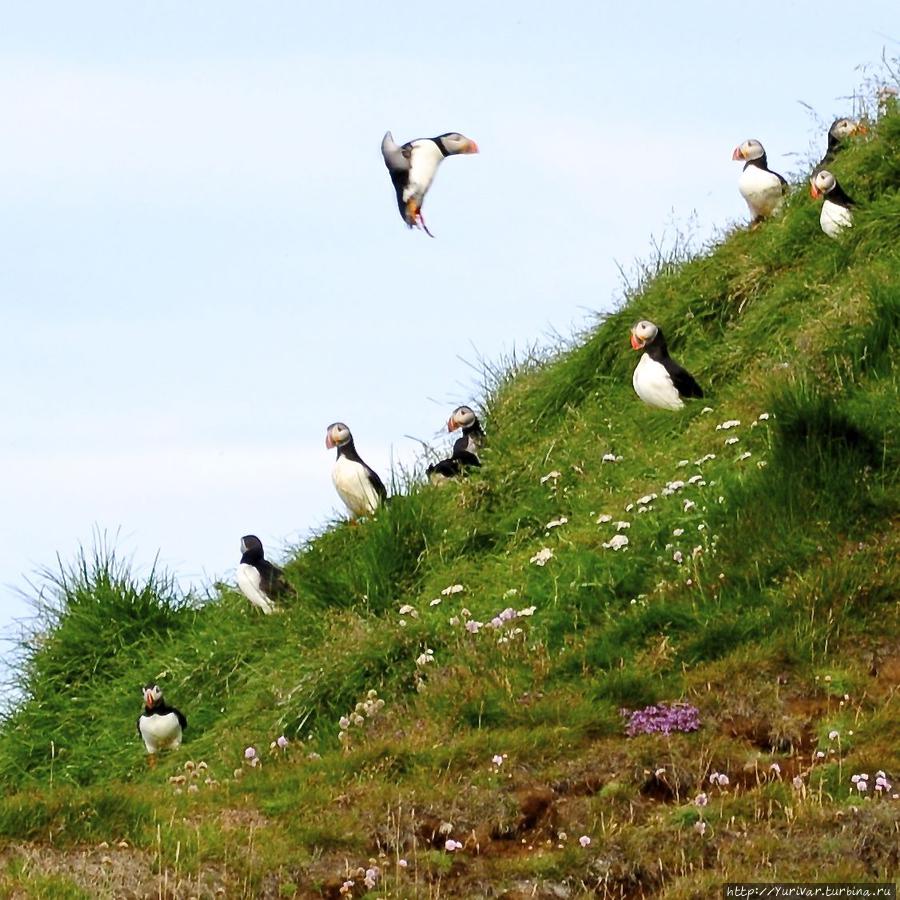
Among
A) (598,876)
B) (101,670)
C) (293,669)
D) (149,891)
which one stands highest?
(101,670)

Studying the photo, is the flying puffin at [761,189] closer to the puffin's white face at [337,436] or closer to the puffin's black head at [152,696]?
the puffin's white face at [337,436]

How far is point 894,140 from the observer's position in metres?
15.6

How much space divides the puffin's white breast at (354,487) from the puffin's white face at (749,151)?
477 cm

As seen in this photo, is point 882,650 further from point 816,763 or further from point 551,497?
point 551,497

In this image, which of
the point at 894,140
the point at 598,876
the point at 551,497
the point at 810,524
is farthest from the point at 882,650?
the point at 894,140

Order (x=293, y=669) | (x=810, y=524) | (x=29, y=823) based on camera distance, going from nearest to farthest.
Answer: (x=29, y=823) < (x=810, y=524) < (x=293, y=669)

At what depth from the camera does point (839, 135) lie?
16.7m

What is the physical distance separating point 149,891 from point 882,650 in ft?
13.4

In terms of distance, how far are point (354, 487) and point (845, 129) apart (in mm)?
5573

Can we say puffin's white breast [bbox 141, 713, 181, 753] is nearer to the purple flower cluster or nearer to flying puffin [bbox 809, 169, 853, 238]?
the purple flower cluster

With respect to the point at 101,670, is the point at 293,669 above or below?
below

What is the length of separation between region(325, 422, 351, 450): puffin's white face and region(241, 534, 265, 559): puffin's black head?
1277mm

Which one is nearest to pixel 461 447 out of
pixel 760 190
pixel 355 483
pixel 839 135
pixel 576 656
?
pixel 355 483

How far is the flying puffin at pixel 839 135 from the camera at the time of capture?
1644cm
